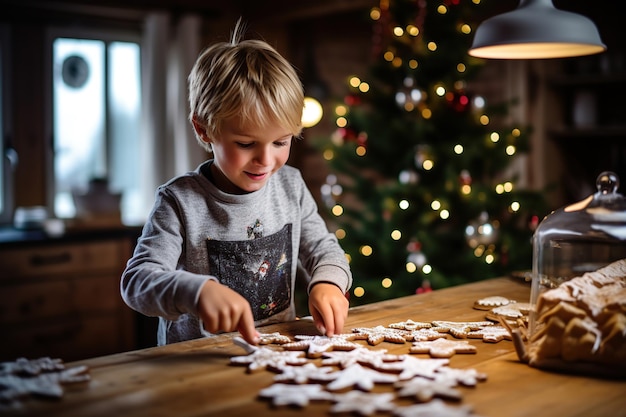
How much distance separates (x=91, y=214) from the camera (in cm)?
437

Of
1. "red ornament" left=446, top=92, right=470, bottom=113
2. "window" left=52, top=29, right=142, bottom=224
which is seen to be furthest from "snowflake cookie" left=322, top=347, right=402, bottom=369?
"window" left=52, top=29, right=142, bottom=224

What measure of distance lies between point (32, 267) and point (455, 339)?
10.0 ft

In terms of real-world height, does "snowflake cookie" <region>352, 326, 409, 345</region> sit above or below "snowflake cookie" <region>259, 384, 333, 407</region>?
above

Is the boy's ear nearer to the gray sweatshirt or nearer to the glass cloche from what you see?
the gray sweatshirt

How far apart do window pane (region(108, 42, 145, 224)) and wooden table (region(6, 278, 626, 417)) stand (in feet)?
12.2

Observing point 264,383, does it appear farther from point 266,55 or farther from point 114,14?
point 114,14

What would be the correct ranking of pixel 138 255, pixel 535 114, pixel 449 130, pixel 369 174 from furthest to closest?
1. pixel 369 174
2. pixel 535 114
3. pixel 449 130
4. pixel 138 255

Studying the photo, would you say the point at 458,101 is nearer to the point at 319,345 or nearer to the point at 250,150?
the point at 250,150

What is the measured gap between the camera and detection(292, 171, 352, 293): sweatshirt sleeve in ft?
5.00

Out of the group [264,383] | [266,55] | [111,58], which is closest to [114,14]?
[111,58]

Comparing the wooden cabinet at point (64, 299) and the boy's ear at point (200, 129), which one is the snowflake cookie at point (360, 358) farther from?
the wooden cabinet at point (64, 299)

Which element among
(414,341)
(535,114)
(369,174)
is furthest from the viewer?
(369,174)

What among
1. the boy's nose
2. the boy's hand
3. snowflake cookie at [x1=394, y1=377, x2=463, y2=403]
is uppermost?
the boy's nose

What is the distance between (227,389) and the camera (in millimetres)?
1016
